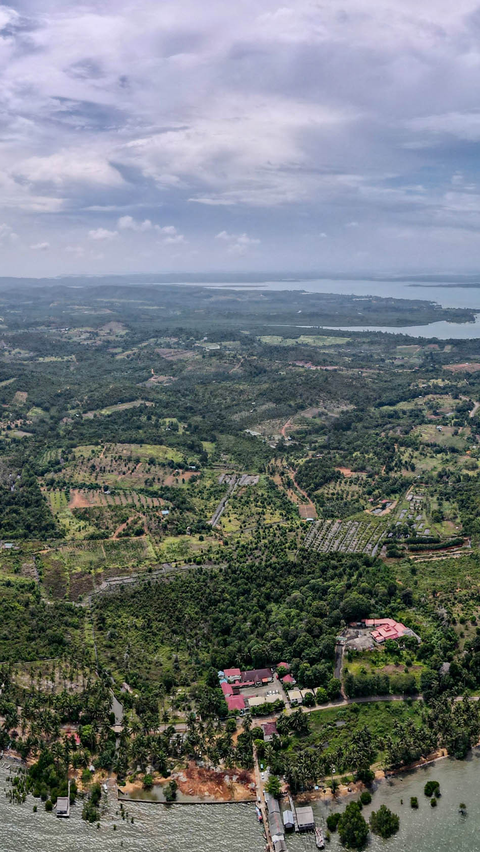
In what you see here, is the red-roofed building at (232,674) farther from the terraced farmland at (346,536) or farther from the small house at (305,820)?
the terraced farmland at (346,536)

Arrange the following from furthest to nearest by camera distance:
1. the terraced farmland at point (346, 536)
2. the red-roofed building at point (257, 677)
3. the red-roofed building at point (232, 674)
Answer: the terraced farmland at point (346, 536)
the red-roofed building at point (232, 674)
the red-roofed building at point (257, 677)

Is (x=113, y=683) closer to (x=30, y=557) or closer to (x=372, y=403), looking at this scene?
(x=30, y=557)

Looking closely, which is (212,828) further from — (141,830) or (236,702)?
(236,702)

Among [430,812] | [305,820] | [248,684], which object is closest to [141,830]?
[305,820]

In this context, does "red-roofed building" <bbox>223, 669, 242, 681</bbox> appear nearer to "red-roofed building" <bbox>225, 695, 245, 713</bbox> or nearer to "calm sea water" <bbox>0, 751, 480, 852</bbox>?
"red-roofed building" <bbox>225, 695, 245, 713</bbox>

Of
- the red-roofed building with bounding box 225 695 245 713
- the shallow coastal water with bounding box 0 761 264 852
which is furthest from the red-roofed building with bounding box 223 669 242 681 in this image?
the shallow coastal water with bounding box 0 761 264 852

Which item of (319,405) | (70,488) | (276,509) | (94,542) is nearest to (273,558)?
(276,509)

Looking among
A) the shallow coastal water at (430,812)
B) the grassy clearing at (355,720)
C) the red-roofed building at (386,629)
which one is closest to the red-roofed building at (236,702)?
the grassy clearing at (355,720)
